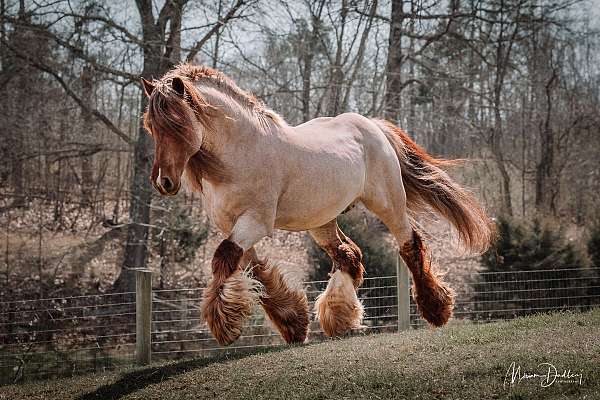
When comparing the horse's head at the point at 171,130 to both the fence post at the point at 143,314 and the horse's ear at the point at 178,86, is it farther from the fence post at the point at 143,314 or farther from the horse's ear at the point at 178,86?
the fence post at the point at 143,314

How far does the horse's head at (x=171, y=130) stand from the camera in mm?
4059

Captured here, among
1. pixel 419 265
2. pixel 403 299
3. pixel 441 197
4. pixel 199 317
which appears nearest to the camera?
pixel 419 265

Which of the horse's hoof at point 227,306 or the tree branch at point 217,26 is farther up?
the tree branch at point 217,26

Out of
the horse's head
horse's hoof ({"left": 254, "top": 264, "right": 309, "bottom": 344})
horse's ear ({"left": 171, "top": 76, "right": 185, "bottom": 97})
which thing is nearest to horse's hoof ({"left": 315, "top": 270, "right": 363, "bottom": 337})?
horse's hoof ({"left": 254, "top": 264, "right": 309, "bottom": 344})

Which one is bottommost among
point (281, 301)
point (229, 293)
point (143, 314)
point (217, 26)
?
point (143, 314)

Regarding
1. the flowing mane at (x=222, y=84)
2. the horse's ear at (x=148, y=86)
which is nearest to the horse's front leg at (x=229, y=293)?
the flowing mane at (x=222, y=84)

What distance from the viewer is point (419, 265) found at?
5852 mm

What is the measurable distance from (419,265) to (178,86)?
2.90m

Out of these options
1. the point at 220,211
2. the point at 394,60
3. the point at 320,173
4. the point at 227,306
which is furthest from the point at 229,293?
the point at 394,60

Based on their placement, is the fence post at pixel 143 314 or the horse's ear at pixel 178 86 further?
the fence post at pixel 143 314

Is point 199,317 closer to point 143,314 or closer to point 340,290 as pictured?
point 143,314

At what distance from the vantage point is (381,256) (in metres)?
10.9

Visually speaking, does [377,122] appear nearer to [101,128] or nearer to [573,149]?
[101,128]

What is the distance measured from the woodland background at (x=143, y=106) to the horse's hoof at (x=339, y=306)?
327cm
